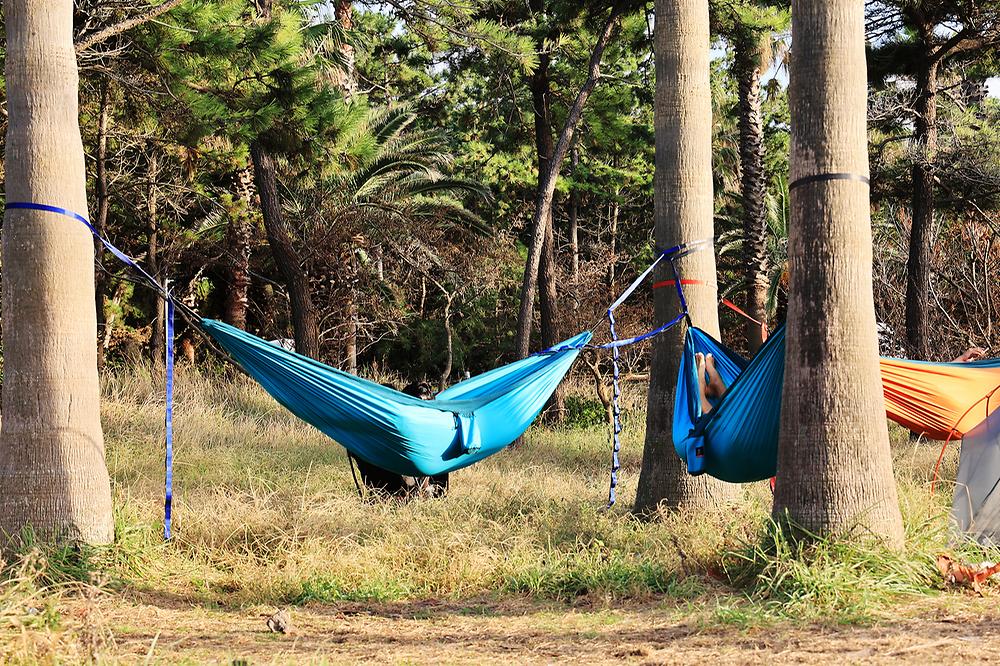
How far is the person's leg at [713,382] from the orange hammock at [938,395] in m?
0.86

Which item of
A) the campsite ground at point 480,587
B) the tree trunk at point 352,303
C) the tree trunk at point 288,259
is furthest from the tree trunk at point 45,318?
the tree trunk at point 352,303

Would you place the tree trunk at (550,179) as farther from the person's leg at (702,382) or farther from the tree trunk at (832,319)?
the tree trunk at (832,319)

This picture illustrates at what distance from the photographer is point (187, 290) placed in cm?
1731

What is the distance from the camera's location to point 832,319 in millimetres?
4582

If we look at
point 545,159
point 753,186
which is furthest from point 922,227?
point 545,159

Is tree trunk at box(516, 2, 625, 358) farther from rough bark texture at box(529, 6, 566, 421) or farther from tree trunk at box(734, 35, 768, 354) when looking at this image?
tree trunk at box(734, 35, 768, 354)

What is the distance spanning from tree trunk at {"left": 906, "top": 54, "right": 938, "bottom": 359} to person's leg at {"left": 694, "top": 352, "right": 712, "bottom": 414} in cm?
729

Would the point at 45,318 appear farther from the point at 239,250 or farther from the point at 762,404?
the point at 239,250

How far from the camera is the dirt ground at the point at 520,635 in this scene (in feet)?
11.9

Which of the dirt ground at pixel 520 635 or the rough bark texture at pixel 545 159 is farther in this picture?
the rough bark texture at pixel 545 159

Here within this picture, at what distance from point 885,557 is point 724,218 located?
59.6ft

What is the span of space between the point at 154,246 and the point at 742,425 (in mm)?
12042

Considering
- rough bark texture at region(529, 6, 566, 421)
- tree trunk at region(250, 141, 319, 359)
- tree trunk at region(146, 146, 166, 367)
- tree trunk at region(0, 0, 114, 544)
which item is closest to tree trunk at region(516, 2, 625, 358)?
rough bark texture at region(529, 6, 566, 421)

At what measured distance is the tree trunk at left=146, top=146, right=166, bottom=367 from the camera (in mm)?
14516
